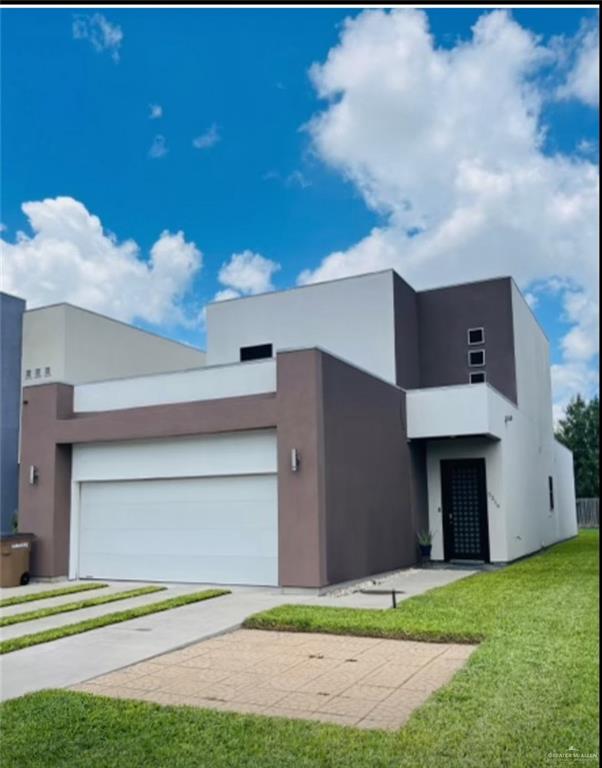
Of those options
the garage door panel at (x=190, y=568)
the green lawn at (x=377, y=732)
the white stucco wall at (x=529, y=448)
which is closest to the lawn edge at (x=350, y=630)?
the green lawn at (x=377, y=732)

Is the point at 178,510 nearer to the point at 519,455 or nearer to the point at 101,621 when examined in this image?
the point at 101,621

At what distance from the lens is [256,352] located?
18047mm

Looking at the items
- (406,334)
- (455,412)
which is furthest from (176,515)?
(406,334)

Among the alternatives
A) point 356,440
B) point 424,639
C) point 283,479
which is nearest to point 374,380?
point 356,440

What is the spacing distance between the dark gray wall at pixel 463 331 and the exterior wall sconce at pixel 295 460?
308 inches

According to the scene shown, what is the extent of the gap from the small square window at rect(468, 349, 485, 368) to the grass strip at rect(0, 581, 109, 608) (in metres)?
10.4

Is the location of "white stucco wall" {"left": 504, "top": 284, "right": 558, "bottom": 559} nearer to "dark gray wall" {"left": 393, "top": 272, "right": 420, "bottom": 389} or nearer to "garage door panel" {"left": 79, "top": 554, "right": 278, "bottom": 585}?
"dark gray wall" {"left": 393, "top": 272, "right": 420, "bottom": 389}

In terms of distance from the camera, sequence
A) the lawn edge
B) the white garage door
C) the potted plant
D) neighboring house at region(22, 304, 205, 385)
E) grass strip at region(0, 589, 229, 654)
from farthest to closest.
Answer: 1. neighboring house at region(22, 304, 205, 385)
2. the potted plant
3. the white garage door
4. grass strip at region(0, 589, 229, 654)
5. the lawn edge

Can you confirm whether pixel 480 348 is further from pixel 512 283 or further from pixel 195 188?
pixel 195 188

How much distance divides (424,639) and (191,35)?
19.4ft

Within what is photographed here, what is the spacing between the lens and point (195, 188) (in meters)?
14.2

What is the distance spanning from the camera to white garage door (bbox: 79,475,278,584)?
11562 millimetres

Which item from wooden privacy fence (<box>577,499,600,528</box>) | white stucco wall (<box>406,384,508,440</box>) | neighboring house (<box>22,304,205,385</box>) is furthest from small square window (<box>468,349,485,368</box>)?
wooden privacy fence (<box>577,499,600,528</box>)

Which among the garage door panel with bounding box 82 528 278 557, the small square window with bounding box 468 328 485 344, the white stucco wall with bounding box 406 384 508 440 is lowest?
the garage door panel with bounding box 82 528 278 557
